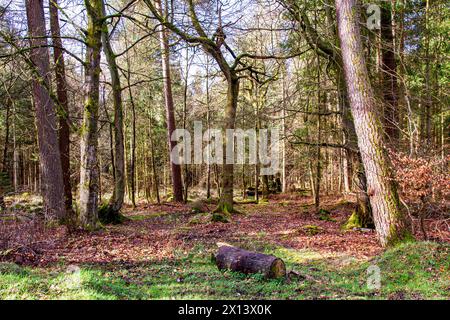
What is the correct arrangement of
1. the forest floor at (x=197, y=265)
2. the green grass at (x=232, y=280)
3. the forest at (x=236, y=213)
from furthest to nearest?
the forest at (x=236, y=213)
the forest floor at (x=197, y=265)
the green grass at (x=232, y=280)

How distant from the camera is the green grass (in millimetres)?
4164

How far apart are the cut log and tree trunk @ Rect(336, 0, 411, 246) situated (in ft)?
8.77

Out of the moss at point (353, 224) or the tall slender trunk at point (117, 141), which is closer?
the moss at point (353, 224)

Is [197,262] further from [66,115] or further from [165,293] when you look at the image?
[66,115]

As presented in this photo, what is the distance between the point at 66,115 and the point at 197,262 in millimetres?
5072

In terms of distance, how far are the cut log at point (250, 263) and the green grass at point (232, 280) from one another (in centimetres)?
14

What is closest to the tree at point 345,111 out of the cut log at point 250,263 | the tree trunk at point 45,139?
the cut log at point 250,263

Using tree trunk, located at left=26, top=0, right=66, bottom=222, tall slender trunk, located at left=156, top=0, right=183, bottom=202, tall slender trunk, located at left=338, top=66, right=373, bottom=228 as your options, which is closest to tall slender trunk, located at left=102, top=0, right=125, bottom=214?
tree trunk, located at left=26, top=0, right=66, bottom=222

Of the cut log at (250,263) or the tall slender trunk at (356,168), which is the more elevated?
the tall slender trunk at (356,168)

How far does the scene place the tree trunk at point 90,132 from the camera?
27.9 feet

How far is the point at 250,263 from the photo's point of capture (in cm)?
566

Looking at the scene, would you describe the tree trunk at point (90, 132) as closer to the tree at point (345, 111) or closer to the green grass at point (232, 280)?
the green grass at point (232, 280)

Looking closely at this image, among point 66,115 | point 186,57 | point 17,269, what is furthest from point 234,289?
point 186,57

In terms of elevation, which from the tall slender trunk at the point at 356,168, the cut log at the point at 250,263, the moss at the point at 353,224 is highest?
the tall slender trunk at the point at 356,168
